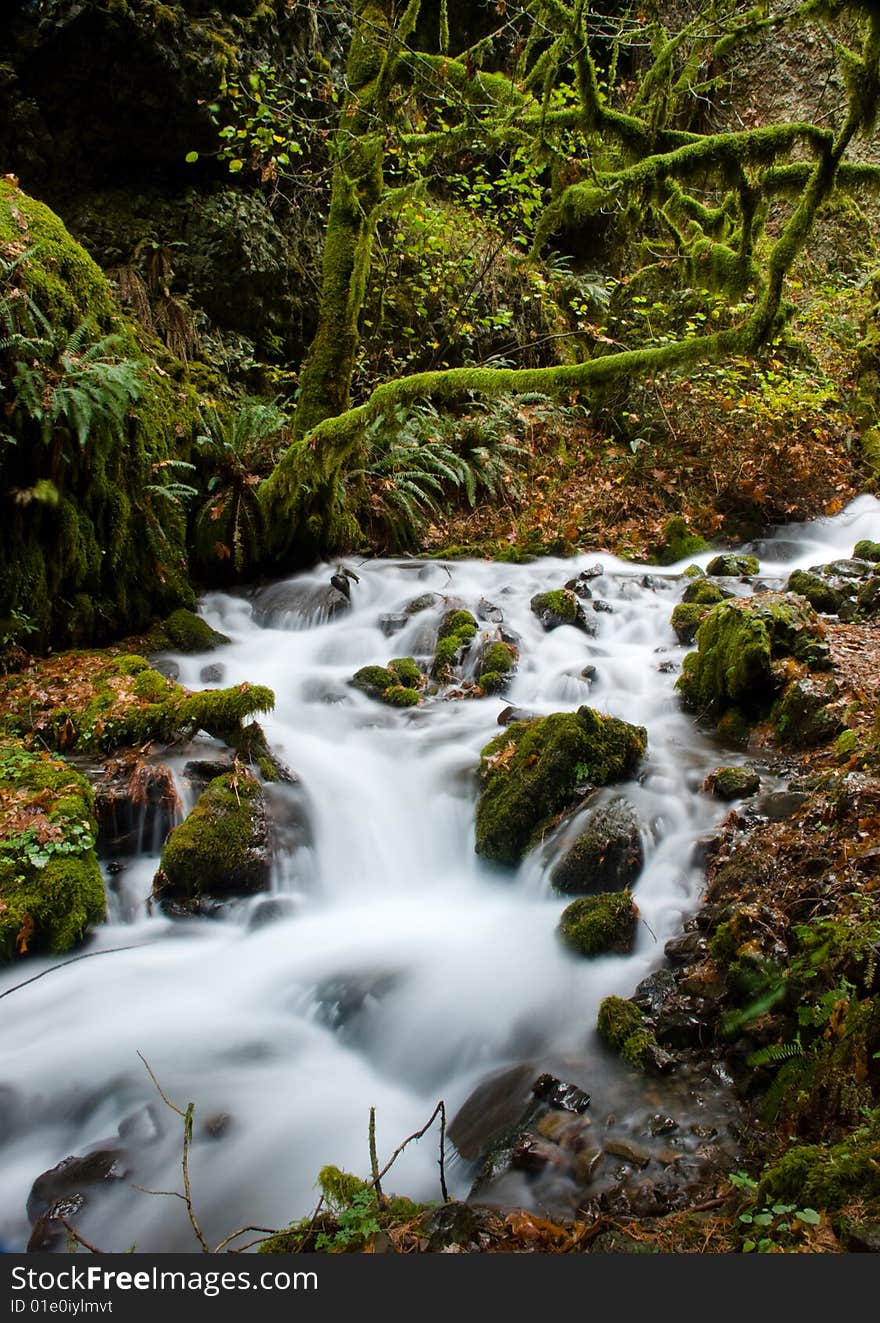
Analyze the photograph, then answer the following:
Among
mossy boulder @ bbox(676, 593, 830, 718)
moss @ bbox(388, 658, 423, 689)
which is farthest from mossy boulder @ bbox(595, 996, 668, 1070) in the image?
moss @ bbox(388, 658, 423, 689)

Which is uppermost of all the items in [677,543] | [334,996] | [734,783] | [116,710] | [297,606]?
[116,710]

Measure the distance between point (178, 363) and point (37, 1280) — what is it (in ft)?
28.7

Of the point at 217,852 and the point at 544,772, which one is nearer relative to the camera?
the point at 217,852

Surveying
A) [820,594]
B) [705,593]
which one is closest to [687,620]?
[705,593]

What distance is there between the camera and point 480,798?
17.5 feet

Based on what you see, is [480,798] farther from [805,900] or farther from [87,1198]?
[87,1198]

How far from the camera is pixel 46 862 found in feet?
13.5

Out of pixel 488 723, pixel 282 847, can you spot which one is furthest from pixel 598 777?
pixel 282 847

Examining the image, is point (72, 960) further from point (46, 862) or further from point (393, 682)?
point (393, 682)

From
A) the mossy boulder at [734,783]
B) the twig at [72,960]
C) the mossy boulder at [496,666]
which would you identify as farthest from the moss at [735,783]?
the twig at [72,960]

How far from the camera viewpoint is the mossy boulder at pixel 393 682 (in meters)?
6.89

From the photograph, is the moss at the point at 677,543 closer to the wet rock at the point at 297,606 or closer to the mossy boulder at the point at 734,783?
the wet rock at the point at 297,606

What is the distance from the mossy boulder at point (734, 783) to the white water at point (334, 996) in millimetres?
108

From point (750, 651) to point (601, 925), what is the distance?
9.12 ft
